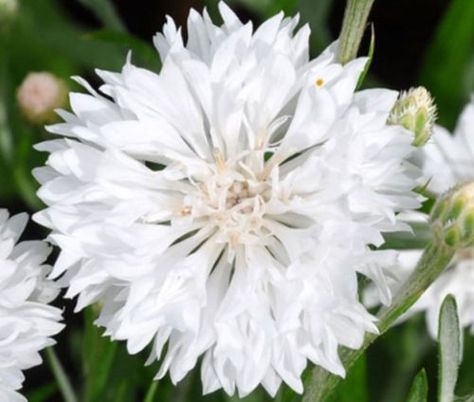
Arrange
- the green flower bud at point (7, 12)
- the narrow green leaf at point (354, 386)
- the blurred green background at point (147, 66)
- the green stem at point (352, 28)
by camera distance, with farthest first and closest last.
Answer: the green flower bud at point (7, 12) → the blurred green background at point (147, 66) → the narrow green leaf at point (354, 386) → the green stem at point (352, 28)

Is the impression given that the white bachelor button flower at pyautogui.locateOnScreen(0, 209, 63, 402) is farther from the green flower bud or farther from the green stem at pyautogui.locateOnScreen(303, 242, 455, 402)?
the green flower bud

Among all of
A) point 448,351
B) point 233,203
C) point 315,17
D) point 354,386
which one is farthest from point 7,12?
point 448,351

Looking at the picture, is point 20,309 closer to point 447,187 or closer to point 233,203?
point 233,203

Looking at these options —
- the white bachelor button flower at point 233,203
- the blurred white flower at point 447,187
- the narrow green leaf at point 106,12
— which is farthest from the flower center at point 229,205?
the narrow green leaf at point 106,12

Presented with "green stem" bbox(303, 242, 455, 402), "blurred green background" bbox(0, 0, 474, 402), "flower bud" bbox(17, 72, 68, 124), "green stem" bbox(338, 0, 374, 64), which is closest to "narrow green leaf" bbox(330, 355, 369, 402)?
"blurred green background" bbox(0, 0, 474, 402)

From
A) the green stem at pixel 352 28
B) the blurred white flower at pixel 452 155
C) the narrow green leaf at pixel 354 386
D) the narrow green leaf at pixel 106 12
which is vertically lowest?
the narrow green leaf at pixel 354 386

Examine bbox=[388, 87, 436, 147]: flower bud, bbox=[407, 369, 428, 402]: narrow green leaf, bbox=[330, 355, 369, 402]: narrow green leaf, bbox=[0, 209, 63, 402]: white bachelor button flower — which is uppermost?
bbox=[388, 87, 436, 147]: flower bud

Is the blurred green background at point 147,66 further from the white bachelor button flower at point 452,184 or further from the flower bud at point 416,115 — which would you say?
the flower bud at point 416,115
